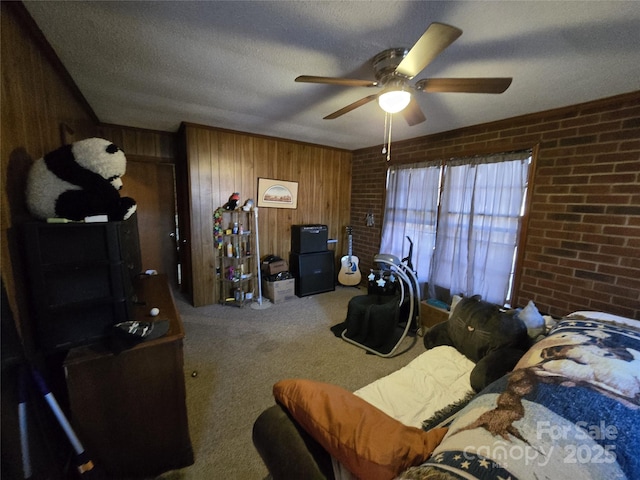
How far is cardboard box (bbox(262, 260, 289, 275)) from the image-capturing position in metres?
3.53

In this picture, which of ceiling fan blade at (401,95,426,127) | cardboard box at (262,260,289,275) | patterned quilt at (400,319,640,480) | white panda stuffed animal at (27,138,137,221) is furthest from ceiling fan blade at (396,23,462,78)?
cardboard box at (262,260,289,275)

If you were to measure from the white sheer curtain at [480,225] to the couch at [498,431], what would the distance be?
1583 millimetres

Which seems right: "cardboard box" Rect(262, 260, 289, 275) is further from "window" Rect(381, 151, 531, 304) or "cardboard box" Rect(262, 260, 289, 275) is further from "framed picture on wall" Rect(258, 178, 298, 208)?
"window" Rect(381, 151, 531, 304)

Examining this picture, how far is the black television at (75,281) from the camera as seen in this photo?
39.8 inches

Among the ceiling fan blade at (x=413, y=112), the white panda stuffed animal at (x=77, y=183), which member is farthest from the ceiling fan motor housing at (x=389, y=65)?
the white panda stuffed animal at (x=77, y=183)

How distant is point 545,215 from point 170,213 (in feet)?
14.7

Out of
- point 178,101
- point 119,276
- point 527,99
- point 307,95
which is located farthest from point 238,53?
point 527,99

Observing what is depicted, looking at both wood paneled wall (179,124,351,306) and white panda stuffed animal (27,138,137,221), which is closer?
white panda stuffed animal (27,138,137,221)

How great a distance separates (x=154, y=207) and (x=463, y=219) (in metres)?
4.06

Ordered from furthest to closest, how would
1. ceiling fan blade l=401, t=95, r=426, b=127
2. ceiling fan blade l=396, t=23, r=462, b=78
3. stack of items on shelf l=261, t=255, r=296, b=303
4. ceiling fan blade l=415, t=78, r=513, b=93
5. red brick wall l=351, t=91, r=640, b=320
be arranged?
stack of items on shelf l=261, t=255, r=296, b=303
red brick wall l=351, t=91, r=640, b=320
ceiling fan blade l=401, t=95, r=426, b=127
ceiling fan blade l=415, t=78, r=513, b=93
ceiling fan blade l=396, t=23, r=462, b=78

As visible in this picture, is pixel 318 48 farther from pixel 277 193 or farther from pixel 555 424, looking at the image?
pixel 277 193

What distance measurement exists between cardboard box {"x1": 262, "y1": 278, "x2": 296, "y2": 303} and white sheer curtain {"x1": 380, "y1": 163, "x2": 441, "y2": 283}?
58.9 inches

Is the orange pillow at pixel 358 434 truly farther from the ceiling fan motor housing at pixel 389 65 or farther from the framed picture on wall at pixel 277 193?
the framed picture on wall at pixel 277 193

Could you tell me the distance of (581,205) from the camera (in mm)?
2070
